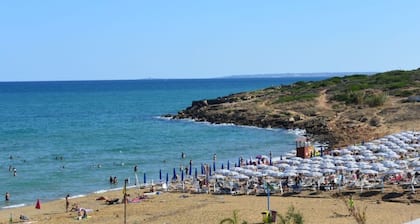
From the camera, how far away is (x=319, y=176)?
1238 inches

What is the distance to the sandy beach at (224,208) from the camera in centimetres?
2580

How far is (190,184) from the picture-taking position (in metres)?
36.9

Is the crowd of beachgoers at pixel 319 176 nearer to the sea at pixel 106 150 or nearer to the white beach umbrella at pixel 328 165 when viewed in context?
the white beach umbrella at pixel 328 165

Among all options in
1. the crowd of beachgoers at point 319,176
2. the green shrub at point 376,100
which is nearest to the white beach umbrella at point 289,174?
the crowd of beachgoers at point 319,176

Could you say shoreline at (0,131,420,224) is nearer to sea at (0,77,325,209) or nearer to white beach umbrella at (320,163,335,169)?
white beach umbrella at (320,163,335,169)

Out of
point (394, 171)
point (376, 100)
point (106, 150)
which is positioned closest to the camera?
point (394, 171)

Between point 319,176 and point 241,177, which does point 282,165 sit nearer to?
point 241,177

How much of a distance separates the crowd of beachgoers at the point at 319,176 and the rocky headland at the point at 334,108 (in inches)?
647

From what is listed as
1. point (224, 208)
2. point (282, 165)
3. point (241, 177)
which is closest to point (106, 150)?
point (282, 165)

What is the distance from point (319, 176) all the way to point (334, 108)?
143 ft

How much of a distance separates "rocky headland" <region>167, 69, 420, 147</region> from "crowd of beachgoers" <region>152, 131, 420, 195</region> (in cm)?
1644

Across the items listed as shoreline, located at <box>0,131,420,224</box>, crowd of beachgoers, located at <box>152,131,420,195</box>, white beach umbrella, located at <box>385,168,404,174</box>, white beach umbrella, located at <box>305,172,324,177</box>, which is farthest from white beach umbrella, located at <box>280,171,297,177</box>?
white beach umbrella, located at <box>385,168,404,174</box>

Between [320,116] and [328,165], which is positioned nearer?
[328,165]

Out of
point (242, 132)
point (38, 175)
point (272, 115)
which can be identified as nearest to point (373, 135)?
point (242, 132)
